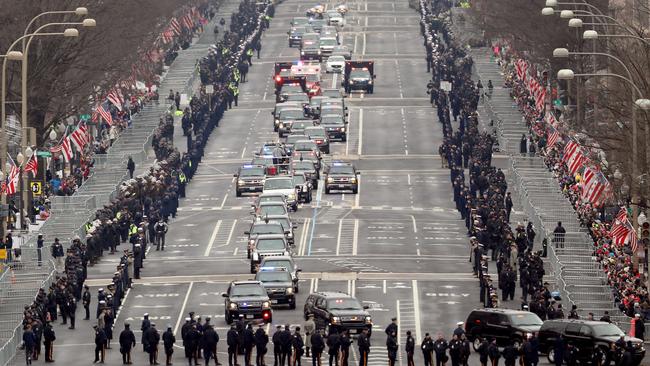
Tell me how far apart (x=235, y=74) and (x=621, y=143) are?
2355 inches

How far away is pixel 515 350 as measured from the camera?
64.4 metres

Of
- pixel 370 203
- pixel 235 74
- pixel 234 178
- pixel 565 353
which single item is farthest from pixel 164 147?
pixel 565 353

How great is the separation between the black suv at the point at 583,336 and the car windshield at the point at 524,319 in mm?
1246

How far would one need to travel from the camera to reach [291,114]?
4838 inches

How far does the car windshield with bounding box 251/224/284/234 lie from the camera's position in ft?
284

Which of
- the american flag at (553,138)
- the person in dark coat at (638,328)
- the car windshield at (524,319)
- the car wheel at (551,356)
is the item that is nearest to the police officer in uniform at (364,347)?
the car windshield at (524,319)

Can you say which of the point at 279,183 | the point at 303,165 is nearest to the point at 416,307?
the point at 279,183

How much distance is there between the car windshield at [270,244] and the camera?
83438 mm

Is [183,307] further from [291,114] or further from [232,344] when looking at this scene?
[291,114]

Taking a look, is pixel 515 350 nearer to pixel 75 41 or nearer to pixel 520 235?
pixel 520 235

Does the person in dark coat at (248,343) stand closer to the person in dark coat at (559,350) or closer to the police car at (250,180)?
the person in dark coat at (559,350)

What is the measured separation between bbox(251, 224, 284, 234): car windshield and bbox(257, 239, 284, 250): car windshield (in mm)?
2635

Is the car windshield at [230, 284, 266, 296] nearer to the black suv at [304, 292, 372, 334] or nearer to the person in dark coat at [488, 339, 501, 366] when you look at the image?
the black suv at [304, 292, 372, 334]

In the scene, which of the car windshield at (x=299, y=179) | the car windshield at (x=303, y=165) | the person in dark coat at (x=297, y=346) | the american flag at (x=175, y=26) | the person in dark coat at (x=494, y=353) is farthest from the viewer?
the american flag at (x=175, y=26)
